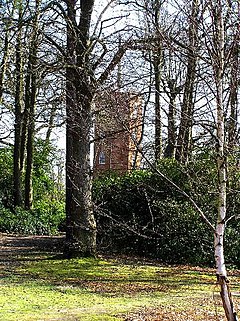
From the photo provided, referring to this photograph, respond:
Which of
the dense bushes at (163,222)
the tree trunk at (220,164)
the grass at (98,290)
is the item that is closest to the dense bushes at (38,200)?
the dense bushes at (163,222)

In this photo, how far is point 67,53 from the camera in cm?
1181

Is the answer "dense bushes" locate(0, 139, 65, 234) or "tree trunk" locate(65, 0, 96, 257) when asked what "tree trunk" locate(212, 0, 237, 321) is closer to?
"tree trunk" locate(65, 0, 96, 257)

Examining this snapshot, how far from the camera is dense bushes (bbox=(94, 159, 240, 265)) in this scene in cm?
1309

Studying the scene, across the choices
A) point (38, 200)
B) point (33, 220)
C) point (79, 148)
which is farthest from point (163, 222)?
point (38, 200)

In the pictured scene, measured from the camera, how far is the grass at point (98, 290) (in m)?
7.09

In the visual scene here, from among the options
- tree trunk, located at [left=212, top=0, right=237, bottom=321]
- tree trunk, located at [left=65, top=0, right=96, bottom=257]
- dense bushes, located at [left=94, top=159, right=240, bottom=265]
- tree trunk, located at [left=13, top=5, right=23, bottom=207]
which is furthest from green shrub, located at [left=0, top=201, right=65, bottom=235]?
tree trunk, located at [left=212, top=0, right=237, bottom=321]

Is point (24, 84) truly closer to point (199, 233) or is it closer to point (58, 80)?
point (58, 80)

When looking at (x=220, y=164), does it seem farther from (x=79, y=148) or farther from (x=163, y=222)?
(x=163, y=222)

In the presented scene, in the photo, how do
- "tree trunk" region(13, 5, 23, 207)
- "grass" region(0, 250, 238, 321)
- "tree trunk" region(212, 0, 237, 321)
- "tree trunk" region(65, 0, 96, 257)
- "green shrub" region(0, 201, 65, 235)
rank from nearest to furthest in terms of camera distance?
"tree trunk" region(212, 0, 237, 321)
"grass" region(0, 250, 238, 321)
"tree trunk" region(65, 0, 96, 257)
"green shrub" region(0, 201, 65, 235)
"tree trunk" region(13, 5, 23, 207)

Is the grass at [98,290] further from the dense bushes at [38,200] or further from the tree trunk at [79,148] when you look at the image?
the dense bushes at [38,200]

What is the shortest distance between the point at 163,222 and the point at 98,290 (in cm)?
487

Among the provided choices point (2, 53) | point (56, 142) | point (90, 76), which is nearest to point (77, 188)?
point (90, 76)

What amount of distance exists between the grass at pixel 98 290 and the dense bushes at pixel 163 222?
897 mm

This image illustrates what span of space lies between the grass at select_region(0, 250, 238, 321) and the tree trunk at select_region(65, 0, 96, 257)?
51 centimetres
